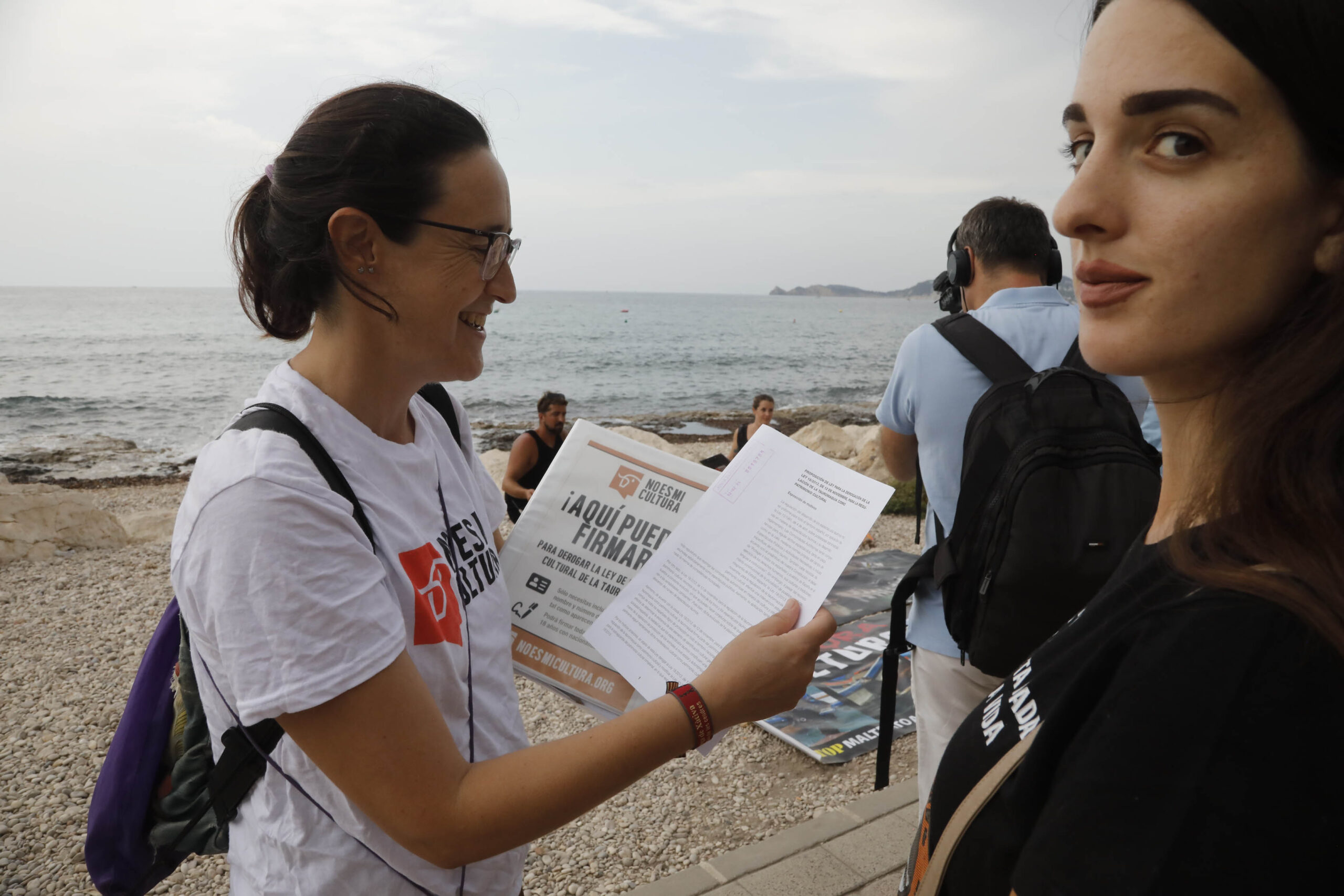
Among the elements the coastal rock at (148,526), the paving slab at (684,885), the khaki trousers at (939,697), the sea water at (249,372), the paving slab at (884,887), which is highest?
the khaki trousers at (939,697)

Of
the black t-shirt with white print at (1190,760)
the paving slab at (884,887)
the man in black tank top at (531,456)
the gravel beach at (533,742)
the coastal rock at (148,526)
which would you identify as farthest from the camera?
the coastal rock at (148,526)

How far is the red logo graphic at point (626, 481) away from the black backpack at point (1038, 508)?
0.96 meters

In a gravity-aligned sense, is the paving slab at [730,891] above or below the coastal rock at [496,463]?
above

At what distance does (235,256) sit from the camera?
5.15 feet

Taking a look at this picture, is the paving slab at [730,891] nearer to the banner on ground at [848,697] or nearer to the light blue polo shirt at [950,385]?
the light blue polo shirt at [950,385]

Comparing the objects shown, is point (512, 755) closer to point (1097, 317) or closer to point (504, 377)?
point (1097, 317)

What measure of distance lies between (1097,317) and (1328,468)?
0.92 feet

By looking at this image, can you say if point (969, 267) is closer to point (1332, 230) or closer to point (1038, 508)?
point (1038, 508)

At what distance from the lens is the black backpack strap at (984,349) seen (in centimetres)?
242

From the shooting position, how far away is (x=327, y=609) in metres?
1.08

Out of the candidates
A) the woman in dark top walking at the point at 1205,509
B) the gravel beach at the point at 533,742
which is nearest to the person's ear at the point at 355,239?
the woman in dark top walking at the point at 1205,509

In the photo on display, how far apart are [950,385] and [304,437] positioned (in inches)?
76.7

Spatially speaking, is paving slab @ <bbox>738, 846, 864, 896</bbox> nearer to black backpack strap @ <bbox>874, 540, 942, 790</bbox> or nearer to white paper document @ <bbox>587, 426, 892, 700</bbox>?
black backpack strap @ <bbox>874, 540, 942, 790</bbox>

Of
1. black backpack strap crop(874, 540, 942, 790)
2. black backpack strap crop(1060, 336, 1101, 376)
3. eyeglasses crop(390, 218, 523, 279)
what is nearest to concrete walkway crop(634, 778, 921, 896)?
black backpack strap crop(874, 540, 942, 790)
